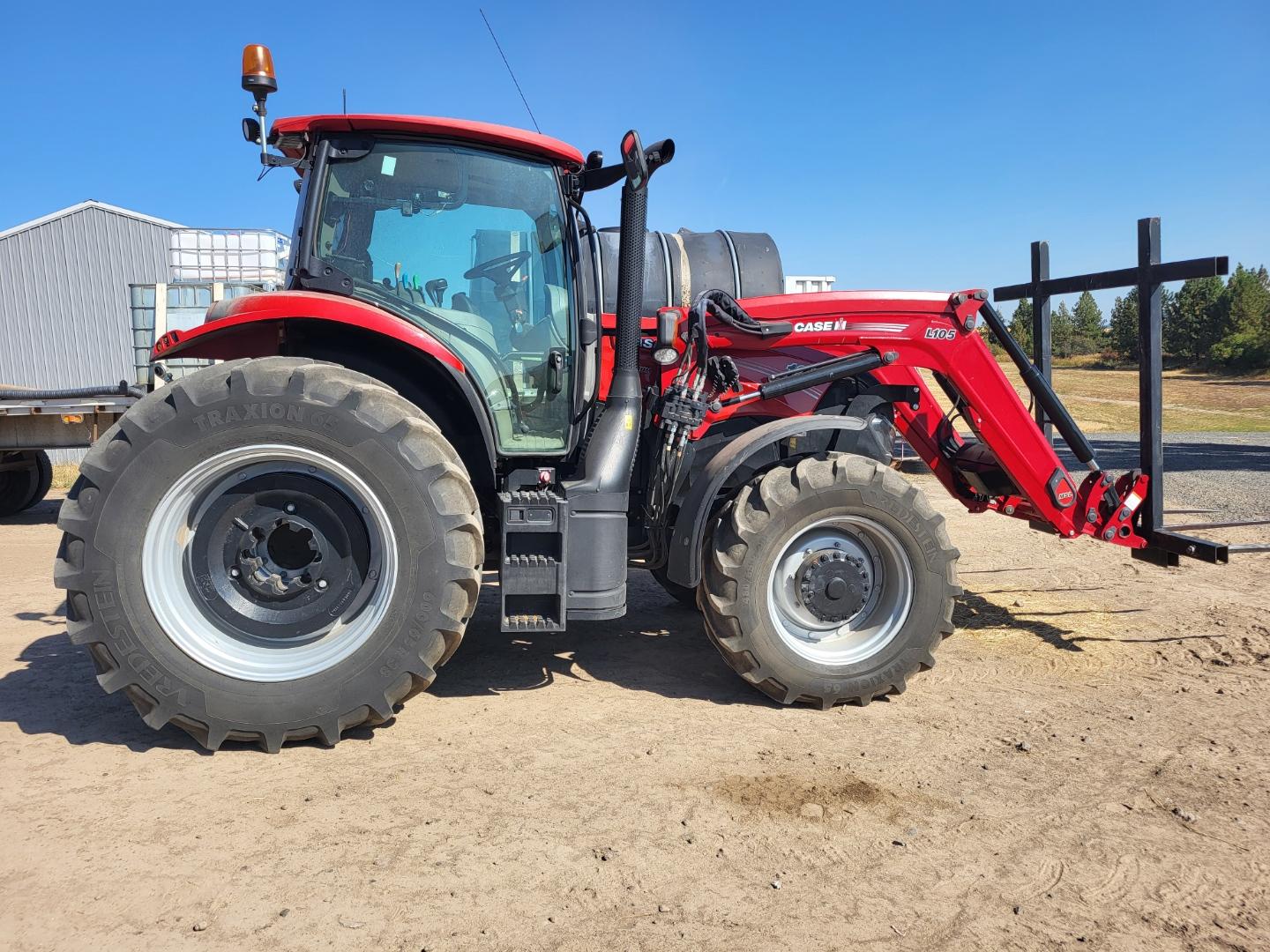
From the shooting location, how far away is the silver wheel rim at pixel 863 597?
13.8ft

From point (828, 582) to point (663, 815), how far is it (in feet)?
5.05

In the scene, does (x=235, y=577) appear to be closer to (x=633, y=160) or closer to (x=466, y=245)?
(x=466, y=245)

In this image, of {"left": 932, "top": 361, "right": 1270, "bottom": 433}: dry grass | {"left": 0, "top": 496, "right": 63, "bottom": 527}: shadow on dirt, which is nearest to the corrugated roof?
{"left": 0, "top": 496, "right": 63, "bottom": 527}: shadow on dirt

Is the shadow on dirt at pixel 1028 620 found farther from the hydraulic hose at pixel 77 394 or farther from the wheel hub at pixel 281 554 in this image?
the hydraulic hose at pixel 77 394

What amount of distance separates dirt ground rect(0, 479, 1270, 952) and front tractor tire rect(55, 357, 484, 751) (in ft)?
0.92

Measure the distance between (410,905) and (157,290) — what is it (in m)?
12.2

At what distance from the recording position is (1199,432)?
20.7 m

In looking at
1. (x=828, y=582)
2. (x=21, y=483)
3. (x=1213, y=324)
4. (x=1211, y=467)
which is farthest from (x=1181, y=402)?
(x=21, y=483)

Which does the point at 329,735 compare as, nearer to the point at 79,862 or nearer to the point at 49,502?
the point at 79,862

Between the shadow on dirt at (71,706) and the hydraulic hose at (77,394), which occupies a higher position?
the hydraulic hose at (77,394)

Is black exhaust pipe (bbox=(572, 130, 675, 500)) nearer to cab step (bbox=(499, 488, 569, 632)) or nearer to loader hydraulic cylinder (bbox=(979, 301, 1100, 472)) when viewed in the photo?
cab step (bbox=(499, 488, 569, 632))

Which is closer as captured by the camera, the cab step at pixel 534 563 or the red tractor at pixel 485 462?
the red tractor at pixel 485 462

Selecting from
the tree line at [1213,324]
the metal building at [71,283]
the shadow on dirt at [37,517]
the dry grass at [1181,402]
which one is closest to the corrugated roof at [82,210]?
the metal building at [71,283]

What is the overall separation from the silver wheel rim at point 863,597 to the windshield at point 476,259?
4.05 ft
